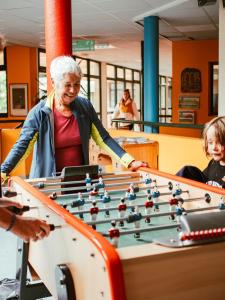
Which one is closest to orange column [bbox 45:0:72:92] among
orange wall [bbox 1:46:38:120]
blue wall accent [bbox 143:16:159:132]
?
blue wall accent [bbox 143:16:159:132]

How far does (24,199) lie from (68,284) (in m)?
0.98

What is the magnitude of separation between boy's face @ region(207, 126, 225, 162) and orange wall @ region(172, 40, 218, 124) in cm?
847

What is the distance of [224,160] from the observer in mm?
2842

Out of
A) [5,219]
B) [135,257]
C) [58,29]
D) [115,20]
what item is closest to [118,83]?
[115,20]

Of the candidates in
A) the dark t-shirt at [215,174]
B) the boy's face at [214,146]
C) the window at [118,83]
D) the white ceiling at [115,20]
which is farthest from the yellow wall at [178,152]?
the window at [118,83]

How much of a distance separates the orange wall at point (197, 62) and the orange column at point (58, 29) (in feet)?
22.7

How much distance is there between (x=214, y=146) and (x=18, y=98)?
10224mm

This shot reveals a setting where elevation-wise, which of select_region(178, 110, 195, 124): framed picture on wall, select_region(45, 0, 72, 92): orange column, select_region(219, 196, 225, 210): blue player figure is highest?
select_region(45, 0, 72, 92): orange column

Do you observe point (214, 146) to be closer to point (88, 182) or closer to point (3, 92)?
point (88, 182)

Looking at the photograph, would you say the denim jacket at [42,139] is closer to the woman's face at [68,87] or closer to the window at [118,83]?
the woman's face at [68,87]

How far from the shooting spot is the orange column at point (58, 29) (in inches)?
182

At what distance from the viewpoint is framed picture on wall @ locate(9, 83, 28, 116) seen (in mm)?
12398

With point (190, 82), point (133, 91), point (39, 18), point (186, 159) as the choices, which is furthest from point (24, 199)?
point (133, 91)

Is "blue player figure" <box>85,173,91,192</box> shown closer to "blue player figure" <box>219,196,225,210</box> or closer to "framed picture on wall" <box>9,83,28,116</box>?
"blue player figure" <box>219,196,225,210</box>
